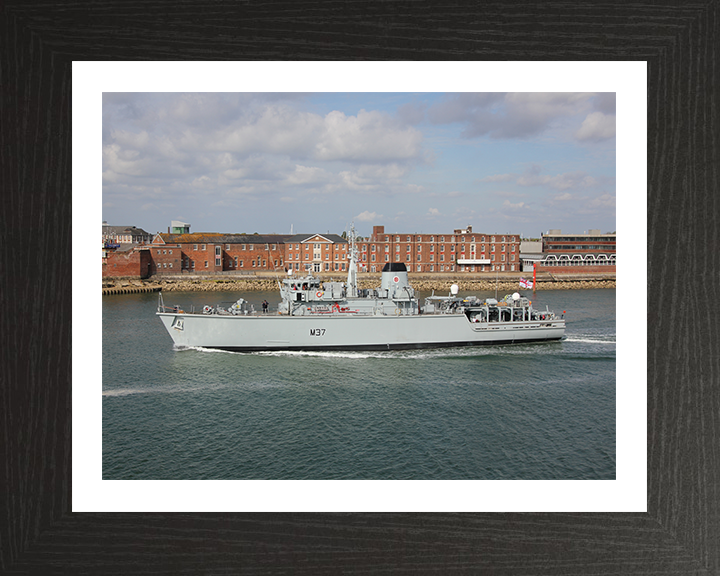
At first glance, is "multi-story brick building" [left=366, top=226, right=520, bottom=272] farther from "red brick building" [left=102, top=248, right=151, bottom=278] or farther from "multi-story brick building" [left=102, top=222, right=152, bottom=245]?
"multi-story brick building" [left=102, top=222, right=152, bottom=245]

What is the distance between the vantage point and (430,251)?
21781 millimetres

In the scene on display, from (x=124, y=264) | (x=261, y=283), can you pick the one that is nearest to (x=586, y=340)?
(x=261, y=283)

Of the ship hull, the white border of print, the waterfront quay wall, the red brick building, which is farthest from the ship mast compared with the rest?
the red brick building

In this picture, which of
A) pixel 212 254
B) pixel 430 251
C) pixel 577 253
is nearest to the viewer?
pixel 430 251

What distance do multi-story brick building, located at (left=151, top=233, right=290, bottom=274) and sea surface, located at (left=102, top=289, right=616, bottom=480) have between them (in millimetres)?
12184

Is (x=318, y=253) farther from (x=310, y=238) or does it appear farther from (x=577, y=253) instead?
(x=577, y=253)

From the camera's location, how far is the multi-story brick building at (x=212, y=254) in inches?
895

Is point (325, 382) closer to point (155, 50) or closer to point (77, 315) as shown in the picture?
point (77, 315)

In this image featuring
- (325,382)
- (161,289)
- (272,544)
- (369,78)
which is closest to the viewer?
(272,544)

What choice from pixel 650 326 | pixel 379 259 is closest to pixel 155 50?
pixel 650 326

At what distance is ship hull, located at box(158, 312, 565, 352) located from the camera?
10.5m

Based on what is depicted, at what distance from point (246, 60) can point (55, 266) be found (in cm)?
165

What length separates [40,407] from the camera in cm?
277

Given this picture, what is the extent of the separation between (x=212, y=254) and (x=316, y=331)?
14.3 meters
